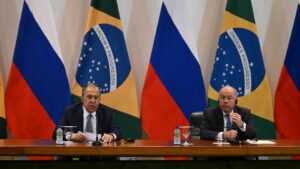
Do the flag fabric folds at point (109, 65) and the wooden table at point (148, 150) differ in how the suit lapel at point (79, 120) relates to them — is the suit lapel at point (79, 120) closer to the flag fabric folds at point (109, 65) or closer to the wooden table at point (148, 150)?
the wooden table at point (148, 150)

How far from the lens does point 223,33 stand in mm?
6520

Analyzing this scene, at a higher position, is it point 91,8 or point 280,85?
point 91,8

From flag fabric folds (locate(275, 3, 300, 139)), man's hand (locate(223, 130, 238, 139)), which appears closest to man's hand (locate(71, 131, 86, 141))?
man's hand (locate(223, 130, 238, 139))

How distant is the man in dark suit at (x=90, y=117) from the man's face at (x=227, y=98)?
100cm

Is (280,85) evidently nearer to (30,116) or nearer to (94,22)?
(94,22)

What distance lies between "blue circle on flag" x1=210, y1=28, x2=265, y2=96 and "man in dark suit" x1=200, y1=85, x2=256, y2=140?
3.93ft

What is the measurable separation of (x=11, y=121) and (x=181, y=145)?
259 cm

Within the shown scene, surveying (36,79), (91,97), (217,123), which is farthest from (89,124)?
(36,79)

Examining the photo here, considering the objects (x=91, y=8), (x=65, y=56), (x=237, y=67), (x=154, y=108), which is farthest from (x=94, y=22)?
(x=237, y=67)

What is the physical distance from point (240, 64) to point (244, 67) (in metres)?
0.06

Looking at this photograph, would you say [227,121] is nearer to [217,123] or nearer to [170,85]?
[217,123]

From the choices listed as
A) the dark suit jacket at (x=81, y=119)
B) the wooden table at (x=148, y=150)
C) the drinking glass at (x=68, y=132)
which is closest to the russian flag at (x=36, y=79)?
the dark suit jacket at (x=81, y=119)

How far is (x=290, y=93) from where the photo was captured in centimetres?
655

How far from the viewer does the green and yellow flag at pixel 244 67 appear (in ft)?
21.1
